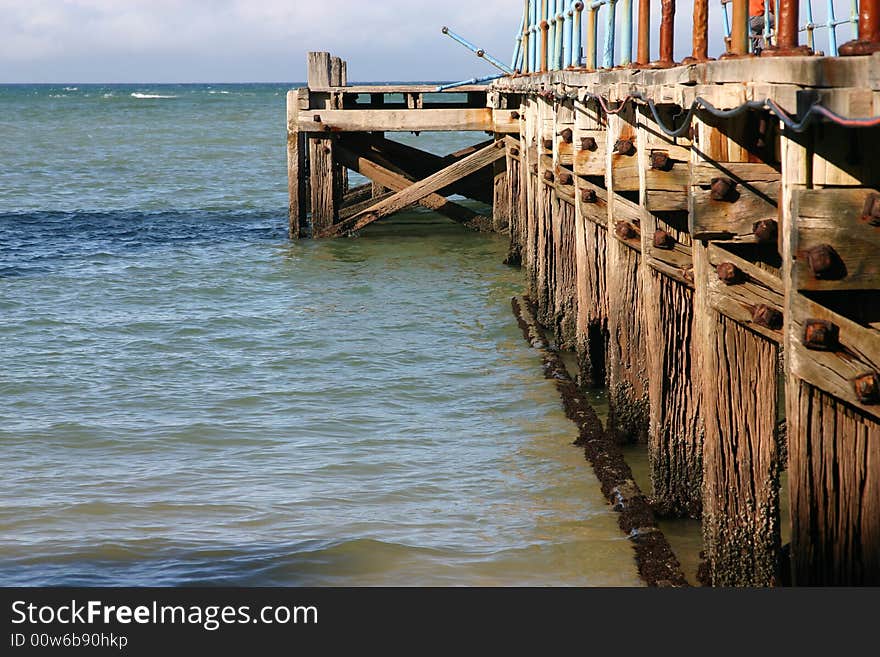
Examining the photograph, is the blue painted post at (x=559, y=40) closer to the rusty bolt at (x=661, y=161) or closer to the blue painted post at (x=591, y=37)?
the blue painted post at (x=591, y=37)

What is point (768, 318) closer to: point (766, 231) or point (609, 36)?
point (766, 231)

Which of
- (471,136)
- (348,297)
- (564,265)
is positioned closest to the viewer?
(564,265)

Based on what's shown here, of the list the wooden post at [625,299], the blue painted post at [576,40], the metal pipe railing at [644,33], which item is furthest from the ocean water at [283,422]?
the blue painted post at [576,40]

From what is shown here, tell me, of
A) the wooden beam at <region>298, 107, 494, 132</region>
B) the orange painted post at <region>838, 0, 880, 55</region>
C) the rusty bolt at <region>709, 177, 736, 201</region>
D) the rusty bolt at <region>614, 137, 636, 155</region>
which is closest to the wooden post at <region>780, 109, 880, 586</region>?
the orange painted post at <region>838, 0, 880, 55</region>

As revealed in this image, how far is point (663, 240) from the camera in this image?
543 centimetres

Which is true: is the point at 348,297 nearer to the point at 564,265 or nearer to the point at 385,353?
the point at 385,353

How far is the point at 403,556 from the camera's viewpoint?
5.63 m

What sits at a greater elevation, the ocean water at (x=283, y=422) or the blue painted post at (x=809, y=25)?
the blue painted post at (x=809, y=25)

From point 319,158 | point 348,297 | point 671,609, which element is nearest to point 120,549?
point 671,609

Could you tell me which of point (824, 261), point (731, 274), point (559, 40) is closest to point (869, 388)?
point (824, 261)

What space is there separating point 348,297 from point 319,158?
3002 millimetres

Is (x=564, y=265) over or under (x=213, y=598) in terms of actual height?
over

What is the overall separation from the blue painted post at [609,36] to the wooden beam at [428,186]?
7.59 m

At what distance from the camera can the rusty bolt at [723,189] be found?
4363 millimetres
